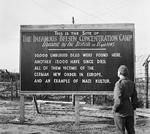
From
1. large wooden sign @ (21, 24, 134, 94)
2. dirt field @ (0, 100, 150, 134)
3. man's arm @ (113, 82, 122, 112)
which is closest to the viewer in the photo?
man's arm @ (113, 82, 122, 112)

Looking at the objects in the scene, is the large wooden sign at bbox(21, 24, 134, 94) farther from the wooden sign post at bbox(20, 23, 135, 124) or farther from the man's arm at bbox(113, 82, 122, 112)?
the man's arm at bbox(113, 82, 122, 112)

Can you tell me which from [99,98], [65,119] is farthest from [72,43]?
[99,98]

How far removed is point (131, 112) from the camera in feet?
27.2

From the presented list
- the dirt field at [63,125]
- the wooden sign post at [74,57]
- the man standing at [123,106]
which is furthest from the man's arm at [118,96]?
the wooden sign post at [74,57]

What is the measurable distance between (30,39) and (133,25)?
3552mm

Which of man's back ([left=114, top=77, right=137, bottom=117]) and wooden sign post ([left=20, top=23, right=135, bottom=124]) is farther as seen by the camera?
wooden sign post ([left=20, top=23, right=135, bottom=124])

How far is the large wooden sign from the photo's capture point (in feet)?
44.0

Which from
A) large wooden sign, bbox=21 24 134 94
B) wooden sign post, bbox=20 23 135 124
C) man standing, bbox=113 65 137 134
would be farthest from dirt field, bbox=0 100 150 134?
man standing, bbox=113 65 137 134

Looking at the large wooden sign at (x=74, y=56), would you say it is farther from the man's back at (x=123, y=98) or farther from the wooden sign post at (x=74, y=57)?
the man's back at (x=123, y=98)

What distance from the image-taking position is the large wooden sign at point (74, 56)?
13.4 m

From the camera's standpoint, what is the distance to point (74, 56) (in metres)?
13.5

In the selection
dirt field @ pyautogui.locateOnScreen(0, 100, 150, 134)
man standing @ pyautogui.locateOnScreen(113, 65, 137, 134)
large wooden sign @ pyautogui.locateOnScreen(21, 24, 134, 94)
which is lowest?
dirt field @ pyautogui.locateOnScreen(0, 100, 150, 134)

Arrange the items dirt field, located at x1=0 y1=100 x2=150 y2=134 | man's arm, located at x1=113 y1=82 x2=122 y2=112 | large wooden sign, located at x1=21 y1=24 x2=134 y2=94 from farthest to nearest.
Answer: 1. large wooden sign, located at x1=21 y1=24 x2=134 y2=94
2. dirt field, located at x1=0 y1=100 x2=150 y2=134
3. man's arm, located at x1=113 y1=82 x2=122 y2=112

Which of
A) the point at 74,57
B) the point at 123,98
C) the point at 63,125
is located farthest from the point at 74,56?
the point at 123,98
